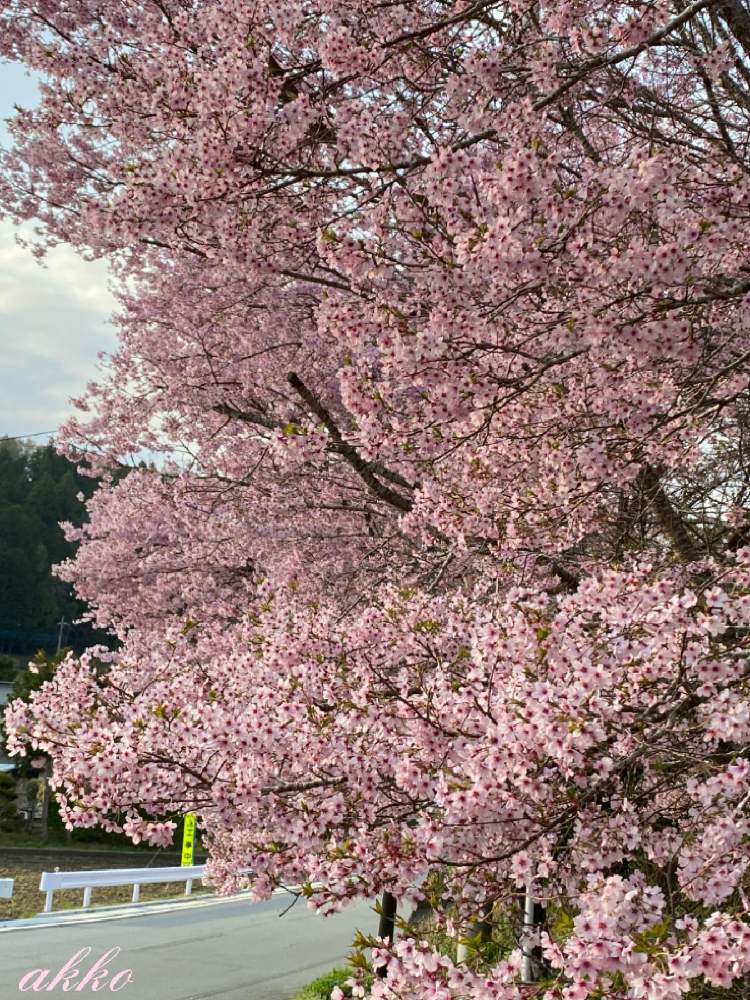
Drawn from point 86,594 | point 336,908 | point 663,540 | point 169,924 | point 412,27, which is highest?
point 412,27

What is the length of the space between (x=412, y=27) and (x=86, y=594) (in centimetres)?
1423

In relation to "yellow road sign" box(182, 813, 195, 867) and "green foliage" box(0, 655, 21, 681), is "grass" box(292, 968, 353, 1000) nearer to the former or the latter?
"yellow road sign" box(182, 813, 195, 867)

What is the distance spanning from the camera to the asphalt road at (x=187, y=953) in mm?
10297

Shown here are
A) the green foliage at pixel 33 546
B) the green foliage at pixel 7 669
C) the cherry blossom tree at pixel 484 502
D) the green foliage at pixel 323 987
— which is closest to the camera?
the cherry blossom tree at pixel 484 502

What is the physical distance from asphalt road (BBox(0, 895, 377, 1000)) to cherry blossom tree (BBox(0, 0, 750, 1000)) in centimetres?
560

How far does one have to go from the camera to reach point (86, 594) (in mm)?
17859

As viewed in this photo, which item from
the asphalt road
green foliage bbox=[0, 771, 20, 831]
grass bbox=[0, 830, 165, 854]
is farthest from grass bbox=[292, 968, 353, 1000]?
green foliage bbox=[0, 771, 20, 831]

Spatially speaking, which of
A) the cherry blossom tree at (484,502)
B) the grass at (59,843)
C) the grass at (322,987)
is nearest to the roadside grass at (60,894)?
the grass at (322,987)

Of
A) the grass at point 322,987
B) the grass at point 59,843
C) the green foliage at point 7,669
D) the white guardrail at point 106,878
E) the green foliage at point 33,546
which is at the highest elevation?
the green foliage at point 33,546

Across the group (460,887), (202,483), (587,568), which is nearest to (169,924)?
(202,483)

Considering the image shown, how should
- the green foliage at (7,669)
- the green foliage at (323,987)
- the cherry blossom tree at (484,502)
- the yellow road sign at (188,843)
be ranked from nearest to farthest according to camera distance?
the cherry blossom tree at (484,502) → the green foliage at (323,987) → the yellow road sign at (188,843) → the green foliage at (7,669)

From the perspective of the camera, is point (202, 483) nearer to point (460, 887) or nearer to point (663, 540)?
point (663, 540)

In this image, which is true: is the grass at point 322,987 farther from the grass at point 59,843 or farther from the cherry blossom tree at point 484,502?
the grass at point 59,843

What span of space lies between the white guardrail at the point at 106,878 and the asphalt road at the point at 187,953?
0.96 m
